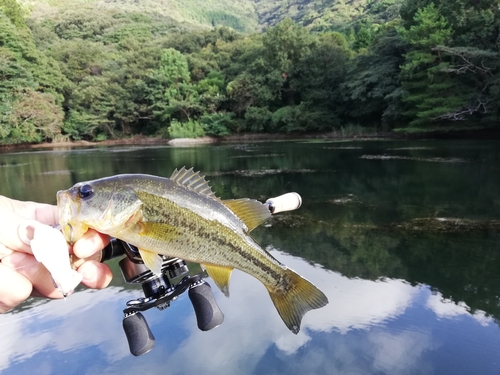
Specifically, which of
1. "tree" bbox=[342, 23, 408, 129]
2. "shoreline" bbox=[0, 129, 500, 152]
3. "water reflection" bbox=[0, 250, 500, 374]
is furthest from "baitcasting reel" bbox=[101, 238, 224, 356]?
"tree" bbox=[342, 23, 408, 129]

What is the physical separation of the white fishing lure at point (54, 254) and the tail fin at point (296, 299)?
1.06 meters

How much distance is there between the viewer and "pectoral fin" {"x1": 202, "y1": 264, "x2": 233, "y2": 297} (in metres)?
1.90

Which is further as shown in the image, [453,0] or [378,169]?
[453,0]

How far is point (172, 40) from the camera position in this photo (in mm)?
66625

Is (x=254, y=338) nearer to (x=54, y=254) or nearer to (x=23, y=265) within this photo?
(x=23, y=265)

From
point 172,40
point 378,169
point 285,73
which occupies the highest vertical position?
point 172,40

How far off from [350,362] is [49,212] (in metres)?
3.27

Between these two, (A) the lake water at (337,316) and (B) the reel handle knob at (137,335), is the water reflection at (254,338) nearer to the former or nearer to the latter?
(A) the lake water at (337,316)

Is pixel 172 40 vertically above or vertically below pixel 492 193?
above

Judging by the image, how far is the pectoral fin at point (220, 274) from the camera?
1897 millimetres

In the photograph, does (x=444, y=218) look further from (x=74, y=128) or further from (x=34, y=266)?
(x=74, y=128)

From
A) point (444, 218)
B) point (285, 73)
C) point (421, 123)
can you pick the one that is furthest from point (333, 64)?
point (444, 218)

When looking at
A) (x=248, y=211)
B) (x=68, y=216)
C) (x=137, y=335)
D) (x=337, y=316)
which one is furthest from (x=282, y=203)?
(x=337, y=316)

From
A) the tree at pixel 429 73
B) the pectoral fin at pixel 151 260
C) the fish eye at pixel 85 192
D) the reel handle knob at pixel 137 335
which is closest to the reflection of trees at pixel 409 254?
the reel handle knob at pixel 137 335
